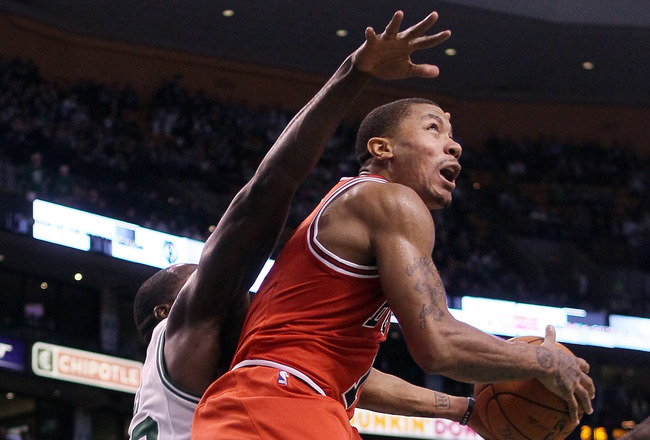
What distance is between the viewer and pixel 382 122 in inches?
133

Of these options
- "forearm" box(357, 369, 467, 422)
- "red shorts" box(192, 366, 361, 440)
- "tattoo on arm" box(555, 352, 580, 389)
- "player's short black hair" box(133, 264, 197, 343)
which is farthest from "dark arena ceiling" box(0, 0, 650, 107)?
"red shorts" box(192, 366, 361, 440)

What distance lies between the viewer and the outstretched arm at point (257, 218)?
3061mm

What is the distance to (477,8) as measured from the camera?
22656 mm

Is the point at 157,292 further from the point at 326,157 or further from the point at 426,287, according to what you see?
the point at 326,157

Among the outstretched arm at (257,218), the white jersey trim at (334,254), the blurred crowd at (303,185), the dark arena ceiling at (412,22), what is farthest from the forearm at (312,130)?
the dark arena ceiling at (412,22)

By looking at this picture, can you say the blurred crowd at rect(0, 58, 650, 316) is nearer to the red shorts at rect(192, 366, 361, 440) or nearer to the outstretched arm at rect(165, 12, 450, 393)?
the outstretched arm at rect(165, 12, 450, 393)

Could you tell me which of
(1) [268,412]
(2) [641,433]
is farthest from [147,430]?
(2) [641,433]

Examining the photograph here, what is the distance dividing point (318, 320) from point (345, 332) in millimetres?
95

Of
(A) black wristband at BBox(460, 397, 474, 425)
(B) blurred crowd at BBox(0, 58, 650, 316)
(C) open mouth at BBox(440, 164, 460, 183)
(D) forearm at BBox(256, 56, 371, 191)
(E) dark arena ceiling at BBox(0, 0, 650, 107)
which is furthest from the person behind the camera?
(E) dark arena ceiling at BBox(0, 0, 650, 107)

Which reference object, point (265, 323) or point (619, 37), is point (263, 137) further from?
point (265, 323)

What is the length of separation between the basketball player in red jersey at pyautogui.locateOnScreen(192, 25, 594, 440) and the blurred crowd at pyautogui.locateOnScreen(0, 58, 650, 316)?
13.2 metres

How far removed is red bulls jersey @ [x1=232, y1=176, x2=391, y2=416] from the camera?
2.95 m

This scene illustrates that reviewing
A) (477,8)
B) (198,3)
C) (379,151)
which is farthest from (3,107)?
(379,151)

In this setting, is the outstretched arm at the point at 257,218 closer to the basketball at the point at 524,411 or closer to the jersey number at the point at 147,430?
the jersey number at the point at 147,430
